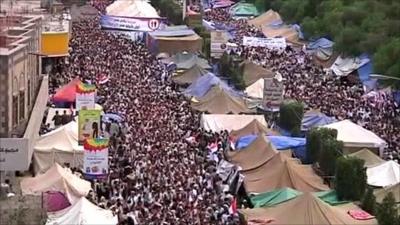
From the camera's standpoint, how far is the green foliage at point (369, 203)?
1006 inches

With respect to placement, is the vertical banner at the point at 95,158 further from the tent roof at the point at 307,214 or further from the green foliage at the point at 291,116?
the green foliage at the point at 291,116

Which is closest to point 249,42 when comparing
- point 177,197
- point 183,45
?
point 183,45

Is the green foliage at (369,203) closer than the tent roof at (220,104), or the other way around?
the green foliage at (369,203)

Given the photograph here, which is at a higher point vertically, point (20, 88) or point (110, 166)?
point (20, 88)

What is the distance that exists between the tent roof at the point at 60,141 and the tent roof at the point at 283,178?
16.7 feet

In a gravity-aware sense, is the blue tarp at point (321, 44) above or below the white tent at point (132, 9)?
above

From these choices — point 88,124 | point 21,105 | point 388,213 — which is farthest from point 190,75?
point 388,213

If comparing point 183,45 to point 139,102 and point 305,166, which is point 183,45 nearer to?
point 139,102

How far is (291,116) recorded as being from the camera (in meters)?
36.7

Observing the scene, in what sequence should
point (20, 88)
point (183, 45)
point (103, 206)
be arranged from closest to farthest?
point (103, 206) < point (20, 88) < point (183, 45)

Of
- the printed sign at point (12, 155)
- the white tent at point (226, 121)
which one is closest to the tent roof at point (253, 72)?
the white tent at point (226, 121)

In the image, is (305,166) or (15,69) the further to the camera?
(305,166)

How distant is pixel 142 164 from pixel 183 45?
28811 mm

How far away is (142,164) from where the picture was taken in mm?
29562
